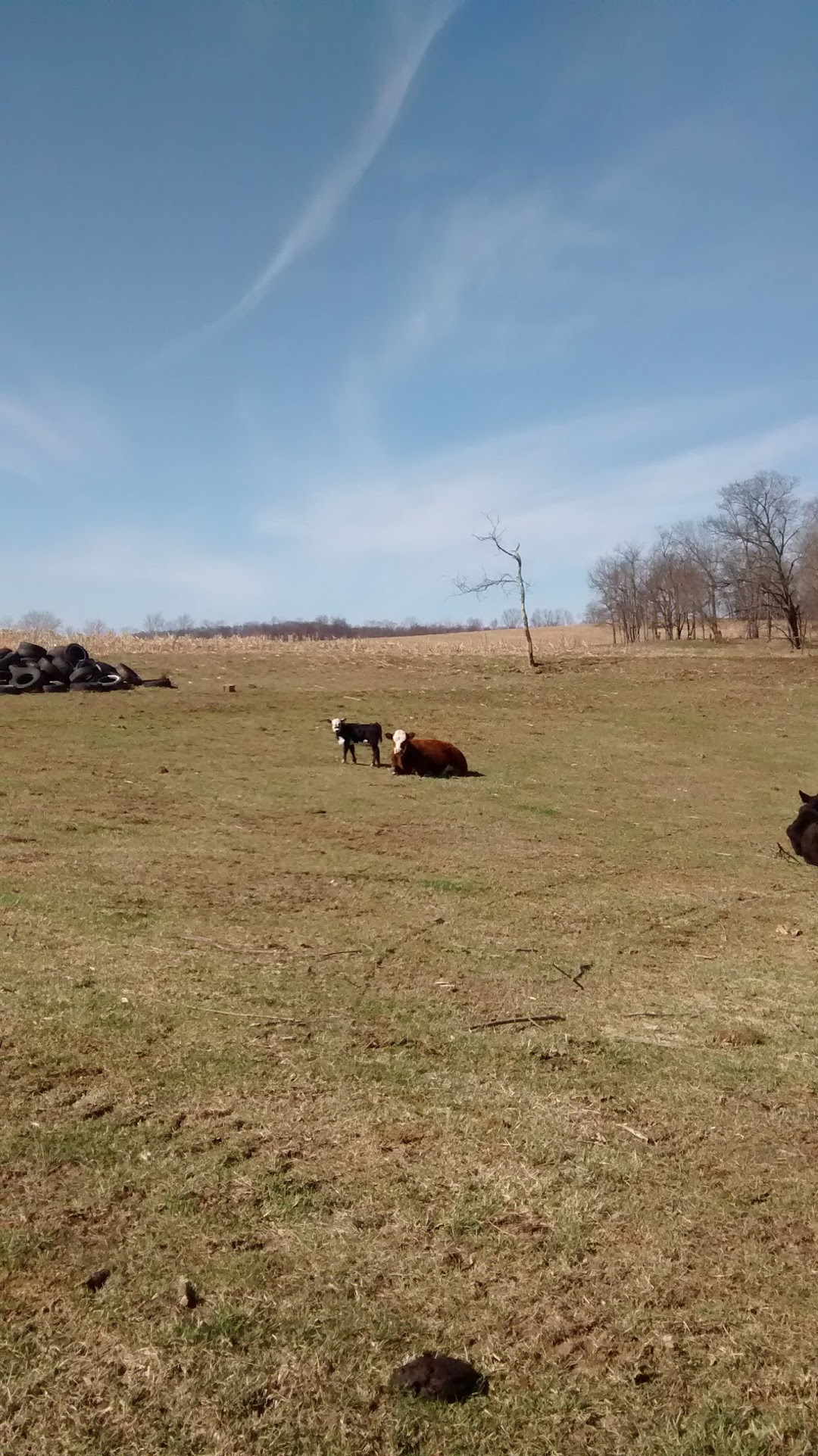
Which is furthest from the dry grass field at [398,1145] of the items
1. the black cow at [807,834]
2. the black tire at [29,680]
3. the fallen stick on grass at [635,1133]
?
the black tire at [29,680]

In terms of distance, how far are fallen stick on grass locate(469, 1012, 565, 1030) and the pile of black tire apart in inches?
746

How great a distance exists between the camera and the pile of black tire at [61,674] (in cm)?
2242

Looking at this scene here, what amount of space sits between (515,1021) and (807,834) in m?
7.20

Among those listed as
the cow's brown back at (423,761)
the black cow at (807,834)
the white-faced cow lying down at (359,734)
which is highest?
the white-faced cow lying down at (359,734)

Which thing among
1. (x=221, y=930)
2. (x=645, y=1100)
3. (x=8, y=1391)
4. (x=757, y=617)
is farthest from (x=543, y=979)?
(x=757, y=617)

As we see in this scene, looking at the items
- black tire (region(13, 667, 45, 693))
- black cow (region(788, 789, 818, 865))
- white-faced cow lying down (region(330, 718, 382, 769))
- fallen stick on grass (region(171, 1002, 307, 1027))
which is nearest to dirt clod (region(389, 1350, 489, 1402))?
fallen stick on grass (region(171, 1002, 307, 1027))

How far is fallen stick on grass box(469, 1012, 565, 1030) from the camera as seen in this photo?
539 centimetres

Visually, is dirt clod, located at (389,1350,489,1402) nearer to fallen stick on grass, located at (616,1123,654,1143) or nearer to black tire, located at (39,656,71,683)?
fallen stick on grass, located at (616,1123,654,1143)

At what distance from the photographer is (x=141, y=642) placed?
37.3m

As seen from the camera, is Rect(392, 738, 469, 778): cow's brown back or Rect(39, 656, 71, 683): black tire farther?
Rect(39, 656, 71, 683): black tire

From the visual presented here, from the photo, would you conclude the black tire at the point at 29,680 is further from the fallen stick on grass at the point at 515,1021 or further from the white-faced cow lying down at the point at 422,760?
the fallen stick on grass at the point at 515,1021

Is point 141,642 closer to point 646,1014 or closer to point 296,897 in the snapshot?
point 296,897

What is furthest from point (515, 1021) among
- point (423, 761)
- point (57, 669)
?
point (57, 669)

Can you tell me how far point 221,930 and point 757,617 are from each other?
65373 mm
